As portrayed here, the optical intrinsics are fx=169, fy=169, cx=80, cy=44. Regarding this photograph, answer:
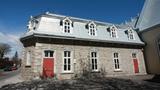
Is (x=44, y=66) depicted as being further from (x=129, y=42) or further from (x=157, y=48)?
(x=157, y=48)

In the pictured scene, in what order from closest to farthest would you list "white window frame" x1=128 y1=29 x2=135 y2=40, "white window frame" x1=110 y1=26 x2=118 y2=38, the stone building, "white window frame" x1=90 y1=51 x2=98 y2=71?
the stone building
"white window frame" x1=90 y1=51 x2=98 y2=71
"white window frame" x1=110 y1=26 x2=118 y2=38
"white window frame" x1=128 y1=29 x2=135 y2=40

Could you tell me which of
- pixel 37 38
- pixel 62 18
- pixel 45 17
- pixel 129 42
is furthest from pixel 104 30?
pixel 37 38

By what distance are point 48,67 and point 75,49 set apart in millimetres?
3288

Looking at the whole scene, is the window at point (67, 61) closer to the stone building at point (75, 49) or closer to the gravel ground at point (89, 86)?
the stone building at point (75, 49)

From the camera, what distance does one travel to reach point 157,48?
20031mm

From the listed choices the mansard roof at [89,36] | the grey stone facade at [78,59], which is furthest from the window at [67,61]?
the mansard roof at [89,36]

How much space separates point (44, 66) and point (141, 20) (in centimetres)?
1542

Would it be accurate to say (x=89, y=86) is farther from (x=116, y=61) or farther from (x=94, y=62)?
(x=116, y=61)

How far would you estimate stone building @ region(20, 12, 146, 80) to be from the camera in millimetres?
15375

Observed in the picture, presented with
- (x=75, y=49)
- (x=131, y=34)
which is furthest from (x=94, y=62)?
(x=131, y=34)

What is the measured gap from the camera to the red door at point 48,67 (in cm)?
1520

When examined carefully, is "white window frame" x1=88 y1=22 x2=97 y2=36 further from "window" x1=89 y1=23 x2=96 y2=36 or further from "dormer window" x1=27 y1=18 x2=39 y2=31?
"dormer window" x1=27 y1=18 x2=39 y2=31

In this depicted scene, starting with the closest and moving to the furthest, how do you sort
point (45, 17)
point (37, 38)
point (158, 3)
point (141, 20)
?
point (37, 38) < point (45, 17) < point (158, 3) < point (141, 20)

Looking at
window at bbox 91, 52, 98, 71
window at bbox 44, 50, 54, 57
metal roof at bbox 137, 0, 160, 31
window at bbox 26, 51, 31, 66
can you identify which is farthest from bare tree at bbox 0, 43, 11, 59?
metal roof at bbox 137, 0, 160, 31
